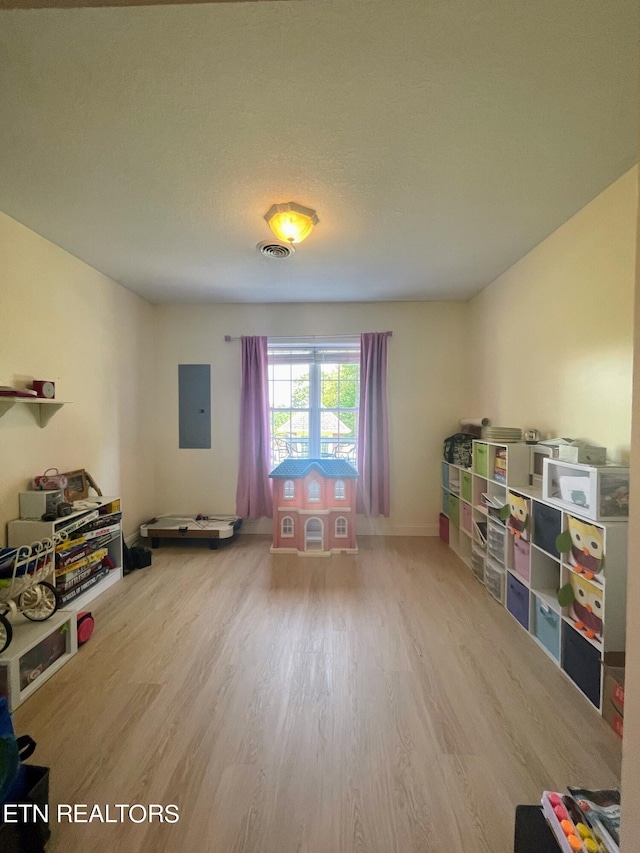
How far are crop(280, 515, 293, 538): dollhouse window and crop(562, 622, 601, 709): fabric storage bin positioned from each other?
2.13 m

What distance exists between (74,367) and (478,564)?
11.3 feet

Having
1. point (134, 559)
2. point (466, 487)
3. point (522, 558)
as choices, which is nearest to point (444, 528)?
point (466, 487)

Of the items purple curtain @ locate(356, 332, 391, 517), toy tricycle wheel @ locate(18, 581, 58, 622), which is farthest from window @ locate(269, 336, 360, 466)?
toy tricycle wheel @ locate(18, 581, 58, 622)

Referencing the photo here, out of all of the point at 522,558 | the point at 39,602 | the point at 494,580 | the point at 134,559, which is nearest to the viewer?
the point at 39,602

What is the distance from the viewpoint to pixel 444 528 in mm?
3486

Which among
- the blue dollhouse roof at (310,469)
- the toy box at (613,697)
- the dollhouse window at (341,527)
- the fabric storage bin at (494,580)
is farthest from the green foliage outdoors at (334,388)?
the toy box at (613,697)

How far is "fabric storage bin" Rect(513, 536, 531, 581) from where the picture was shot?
2012mm

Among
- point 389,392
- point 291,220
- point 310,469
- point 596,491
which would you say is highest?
point 291,220

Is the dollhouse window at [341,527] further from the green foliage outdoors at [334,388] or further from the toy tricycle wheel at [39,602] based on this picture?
the toy tricycle wheel at [39,602]

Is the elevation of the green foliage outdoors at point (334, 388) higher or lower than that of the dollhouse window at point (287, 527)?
higher

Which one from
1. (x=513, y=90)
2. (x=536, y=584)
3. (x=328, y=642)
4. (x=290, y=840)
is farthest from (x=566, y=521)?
(x=513, y=90)

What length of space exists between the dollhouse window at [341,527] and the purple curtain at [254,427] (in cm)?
87

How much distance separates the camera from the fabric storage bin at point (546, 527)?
5.87 ft

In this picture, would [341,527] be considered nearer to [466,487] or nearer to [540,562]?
[466,487]
